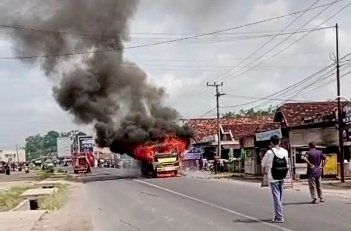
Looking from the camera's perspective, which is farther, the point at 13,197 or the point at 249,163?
the point at 249,163

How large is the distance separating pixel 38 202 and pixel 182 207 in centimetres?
649

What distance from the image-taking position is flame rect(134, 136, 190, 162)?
49000 mm

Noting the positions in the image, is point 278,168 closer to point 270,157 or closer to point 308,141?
point 270,157

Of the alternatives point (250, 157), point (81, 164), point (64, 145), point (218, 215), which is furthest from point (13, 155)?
point (218, 215)

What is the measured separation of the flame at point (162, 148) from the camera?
161 ft

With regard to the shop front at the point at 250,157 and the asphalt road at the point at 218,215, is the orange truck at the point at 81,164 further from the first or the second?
the asphalt road at the point at 218,215

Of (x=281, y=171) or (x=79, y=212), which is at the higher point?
(x=281, y=171)

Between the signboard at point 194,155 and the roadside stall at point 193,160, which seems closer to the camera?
the roadside stall at point 193,160

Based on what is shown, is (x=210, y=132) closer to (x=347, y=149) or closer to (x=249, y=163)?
(x=249, y=163)

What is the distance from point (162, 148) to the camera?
49.0 meters

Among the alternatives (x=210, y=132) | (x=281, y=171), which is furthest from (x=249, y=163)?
(x=210, y=132)

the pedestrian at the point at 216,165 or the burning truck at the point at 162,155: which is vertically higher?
the burning truck at the point at 162,155

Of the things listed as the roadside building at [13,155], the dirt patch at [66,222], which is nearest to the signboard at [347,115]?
the dirt patch at [66,222]

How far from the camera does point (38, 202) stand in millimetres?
22922
